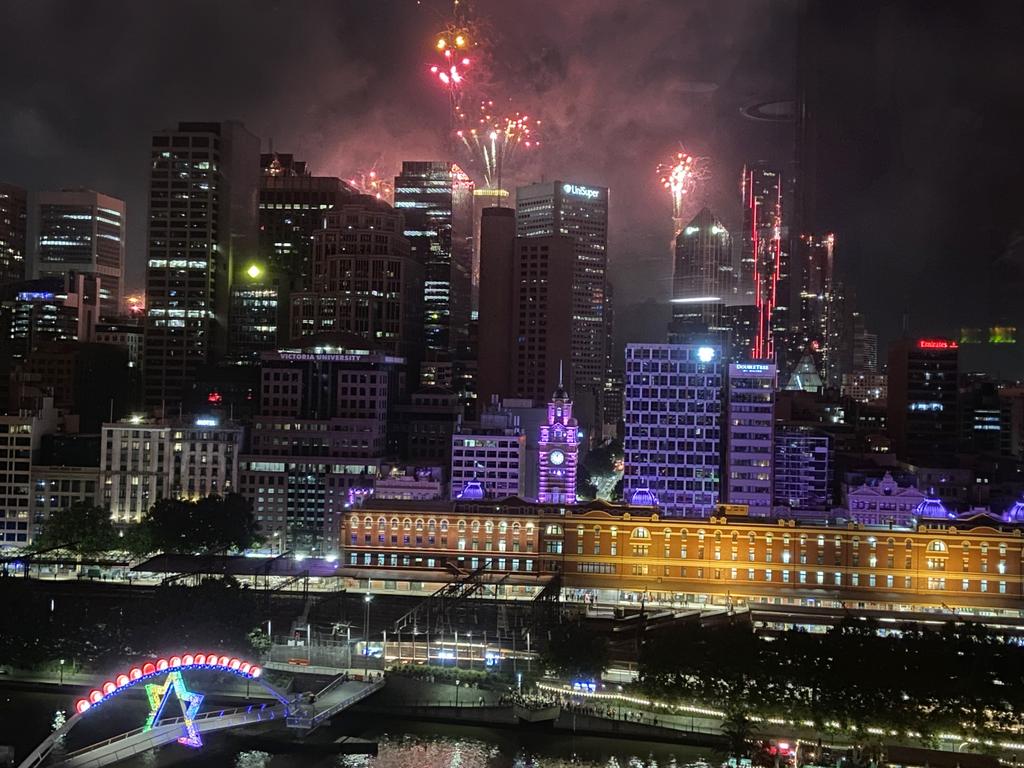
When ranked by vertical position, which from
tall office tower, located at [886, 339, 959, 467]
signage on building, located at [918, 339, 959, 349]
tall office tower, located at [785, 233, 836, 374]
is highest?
tall office tower, located at [785, 233, 836, 374]

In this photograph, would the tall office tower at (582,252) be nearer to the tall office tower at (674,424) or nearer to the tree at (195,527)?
the tall office tower at (674,424)

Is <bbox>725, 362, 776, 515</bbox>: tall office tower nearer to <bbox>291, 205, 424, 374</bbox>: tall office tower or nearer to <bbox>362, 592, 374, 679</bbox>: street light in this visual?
<bbox>362, 592, 374, 679</bbox>: street light

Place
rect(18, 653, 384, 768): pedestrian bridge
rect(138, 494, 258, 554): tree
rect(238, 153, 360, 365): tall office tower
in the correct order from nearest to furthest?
1. rect(18, 653, 384, 768): pedestrian bridge
2. rect(138, 494, 258, 554): tree
3. rect(238, 153, 360, 365): tall office tower

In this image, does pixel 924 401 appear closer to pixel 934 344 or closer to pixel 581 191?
pixel 934 344

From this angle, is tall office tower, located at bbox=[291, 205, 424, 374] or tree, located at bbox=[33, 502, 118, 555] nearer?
tree, located at bbox=[33, 502, 118, 555]

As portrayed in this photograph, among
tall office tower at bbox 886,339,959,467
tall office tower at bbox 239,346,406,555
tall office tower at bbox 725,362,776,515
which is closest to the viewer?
tall office tower at bbox 725,362,776,515

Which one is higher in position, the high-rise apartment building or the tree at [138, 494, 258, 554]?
the high-rise apartment building

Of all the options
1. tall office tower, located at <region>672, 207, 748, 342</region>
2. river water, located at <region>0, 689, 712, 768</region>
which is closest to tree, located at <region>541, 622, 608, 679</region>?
river water, located at <region>0, 689, 712, 768</region>
